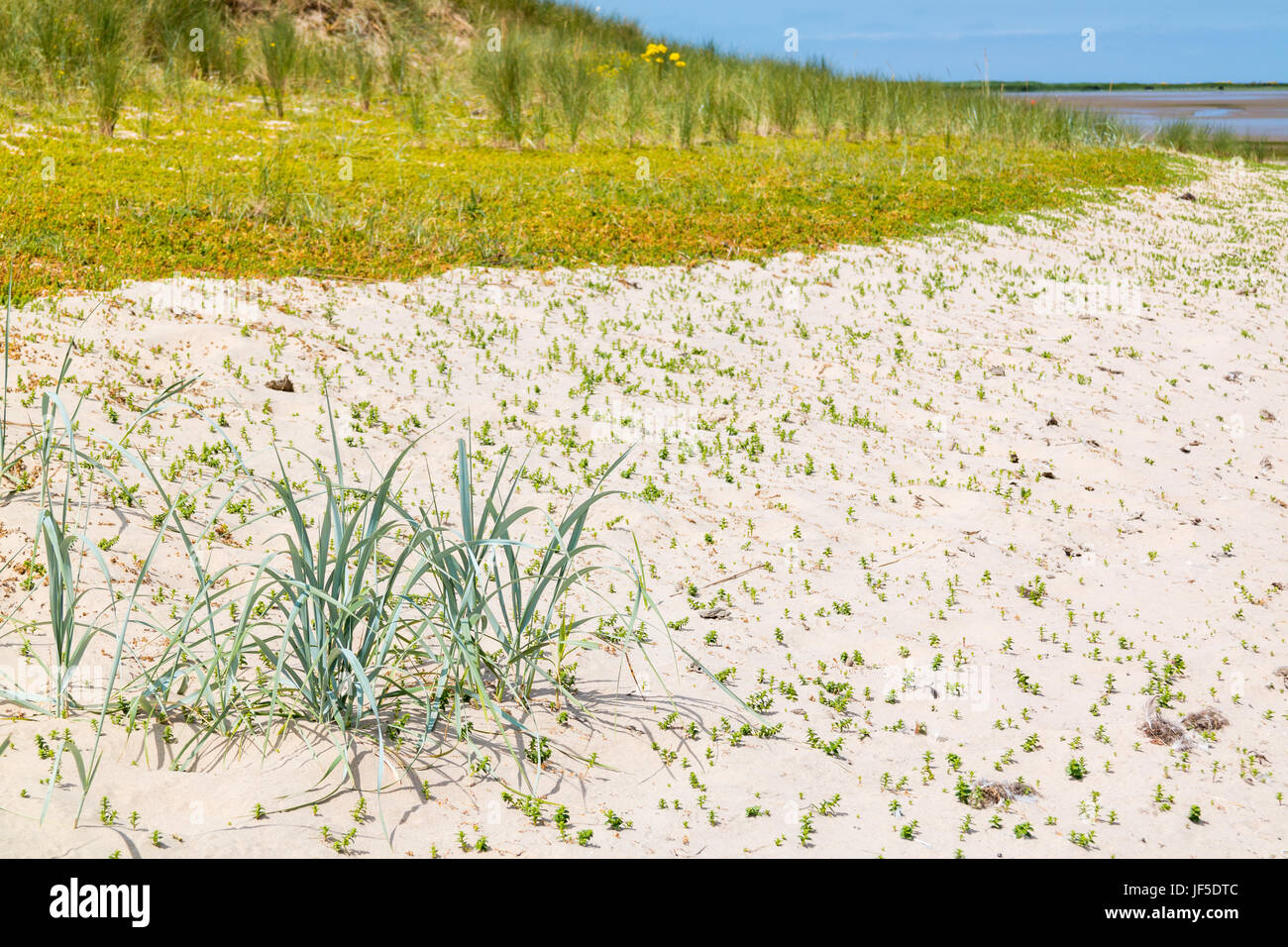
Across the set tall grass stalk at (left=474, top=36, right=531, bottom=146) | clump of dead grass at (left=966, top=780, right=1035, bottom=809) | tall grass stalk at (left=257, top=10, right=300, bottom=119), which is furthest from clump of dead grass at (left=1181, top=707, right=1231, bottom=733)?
tall grass stalk at (left=257, top=10, right=300, bottom=119)

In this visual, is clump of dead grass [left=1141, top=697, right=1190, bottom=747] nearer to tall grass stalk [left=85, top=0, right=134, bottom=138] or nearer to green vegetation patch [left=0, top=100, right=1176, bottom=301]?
green vegetation patch [left=0, top=100, right=1176, bottom=301]

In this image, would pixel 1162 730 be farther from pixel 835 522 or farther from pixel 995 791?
pixel 835 522

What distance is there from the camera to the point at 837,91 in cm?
1786

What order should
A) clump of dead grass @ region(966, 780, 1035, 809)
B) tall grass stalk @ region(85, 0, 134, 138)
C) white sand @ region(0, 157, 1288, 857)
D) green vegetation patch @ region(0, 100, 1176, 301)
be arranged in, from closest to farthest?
white sand @ region(0, 157, 1288, 857), clump of dead grass @ region(966, 780, 1035, 809), green vegetation patch @ region(0, 100, 1176, 301), tall grass stalk @ region(85, 0, 134, 138)

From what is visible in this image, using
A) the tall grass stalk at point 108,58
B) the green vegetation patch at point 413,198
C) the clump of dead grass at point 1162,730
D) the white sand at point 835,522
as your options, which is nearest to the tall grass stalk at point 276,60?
the green vegetation patch at point 413,198

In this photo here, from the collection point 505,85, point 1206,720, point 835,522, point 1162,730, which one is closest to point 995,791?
point 1162,730

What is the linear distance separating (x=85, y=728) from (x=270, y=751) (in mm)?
543

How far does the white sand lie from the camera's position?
10.1ft

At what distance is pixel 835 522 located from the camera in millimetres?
5223

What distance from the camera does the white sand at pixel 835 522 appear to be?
3.07m
